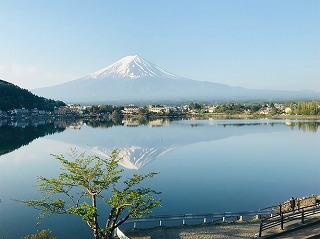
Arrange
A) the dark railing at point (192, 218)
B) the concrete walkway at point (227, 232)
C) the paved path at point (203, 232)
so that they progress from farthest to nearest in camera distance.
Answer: the dark railing at point (192, 218) → the paved path at point (203, 232) → the concrete walkway at point (227, 232)

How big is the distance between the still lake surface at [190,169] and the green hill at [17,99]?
35285mm

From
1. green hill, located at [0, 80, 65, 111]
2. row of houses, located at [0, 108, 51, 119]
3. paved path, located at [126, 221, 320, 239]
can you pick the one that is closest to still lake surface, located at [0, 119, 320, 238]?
paved path, located at [126, 221, 320, 239]

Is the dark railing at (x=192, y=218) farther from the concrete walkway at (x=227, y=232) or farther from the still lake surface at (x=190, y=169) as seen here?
the still lake surface at (x=190, y=169)

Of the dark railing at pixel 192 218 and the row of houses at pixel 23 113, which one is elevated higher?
the row of houses at pixel 23 113

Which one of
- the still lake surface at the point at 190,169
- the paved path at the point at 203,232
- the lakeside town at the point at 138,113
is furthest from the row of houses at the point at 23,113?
the paved path at the point at 203,232

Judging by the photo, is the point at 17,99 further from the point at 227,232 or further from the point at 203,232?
the point at 227,232

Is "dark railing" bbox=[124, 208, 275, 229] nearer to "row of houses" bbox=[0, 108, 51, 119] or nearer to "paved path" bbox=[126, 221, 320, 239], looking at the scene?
"paved path" bbox=[126, 221, 320, 239]

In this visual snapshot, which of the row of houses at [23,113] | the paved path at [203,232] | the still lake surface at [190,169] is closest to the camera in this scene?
the paved path at [203,232]

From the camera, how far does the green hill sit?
232 ft

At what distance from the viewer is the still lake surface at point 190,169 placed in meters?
13.4

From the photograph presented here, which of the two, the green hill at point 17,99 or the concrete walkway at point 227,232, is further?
the green hill at point 17,99

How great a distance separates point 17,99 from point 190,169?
60.3 metres

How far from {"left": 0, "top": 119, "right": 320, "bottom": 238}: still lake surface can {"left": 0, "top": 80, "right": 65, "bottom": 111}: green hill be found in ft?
116

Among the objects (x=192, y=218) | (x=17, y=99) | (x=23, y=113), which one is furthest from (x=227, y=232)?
(x=17, y=99)
